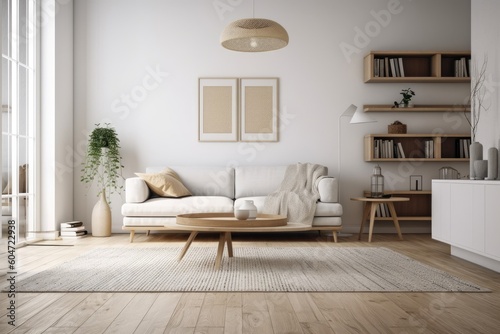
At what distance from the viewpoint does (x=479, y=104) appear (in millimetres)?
4598

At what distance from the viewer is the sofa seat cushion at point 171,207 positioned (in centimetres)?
563

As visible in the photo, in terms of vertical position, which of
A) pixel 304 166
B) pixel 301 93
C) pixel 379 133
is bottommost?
pixel 304 166

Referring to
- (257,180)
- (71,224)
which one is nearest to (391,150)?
(257,180)

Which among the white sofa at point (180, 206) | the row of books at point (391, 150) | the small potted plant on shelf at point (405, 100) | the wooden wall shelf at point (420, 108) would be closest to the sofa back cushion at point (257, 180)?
the white sofa at point (180, 206)

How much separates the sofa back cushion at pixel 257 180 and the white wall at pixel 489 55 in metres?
2.44

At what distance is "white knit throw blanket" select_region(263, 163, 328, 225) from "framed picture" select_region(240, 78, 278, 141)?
65 cm

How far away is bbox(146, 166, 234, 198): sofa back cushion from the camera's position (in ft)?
20.7

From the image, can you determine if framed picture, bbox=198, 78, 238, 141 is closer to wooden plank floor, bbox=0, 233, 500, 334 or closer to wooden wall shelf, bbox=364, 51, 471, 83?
wooden wall shelf, bbox=364, 51, 471, 83

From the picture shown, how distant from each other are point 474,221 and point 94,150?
427cm

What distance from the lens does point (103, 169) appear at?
6586 millimetres

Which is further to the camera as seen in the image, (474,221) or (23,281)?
(474,221)

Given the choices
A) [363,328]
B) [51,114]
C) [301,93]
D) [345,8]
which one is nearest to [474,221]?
[363,328]

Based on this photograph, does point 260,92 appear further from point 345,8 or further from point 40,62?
point 40,62

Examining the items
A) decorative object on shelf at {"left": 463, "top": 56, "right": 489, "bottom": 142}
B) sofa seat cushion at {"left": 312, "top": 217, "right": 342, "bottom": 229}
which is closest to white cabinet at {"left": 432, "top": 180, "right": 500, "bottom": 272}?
decorative object on shelf at {"left": 463, "top": 56, "right": 489, "bottom": 142}
